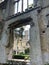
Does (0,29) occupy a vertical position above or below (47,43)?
above

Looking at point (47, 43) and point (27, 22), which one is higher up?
point (27, 22)

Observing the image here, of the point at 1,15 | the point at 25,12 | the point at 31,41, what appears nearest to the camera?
the point at 31,41

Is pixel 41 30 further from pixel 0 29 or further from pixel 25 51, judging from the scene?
pixel 25 51

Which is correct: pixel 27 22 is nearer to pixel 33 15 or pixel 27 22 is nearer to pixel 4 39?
pixel 33 15

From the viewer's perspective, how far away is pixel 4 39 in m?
14.9

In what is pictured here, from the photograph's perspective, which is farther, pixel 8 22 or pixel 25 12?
pixel 8 22

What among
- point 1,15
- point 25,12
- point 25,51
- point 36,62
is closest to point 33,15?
point 25,12

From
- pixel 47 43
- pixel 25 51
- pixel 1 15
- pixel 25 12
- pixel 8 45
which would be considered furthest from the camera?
pixel 25 51

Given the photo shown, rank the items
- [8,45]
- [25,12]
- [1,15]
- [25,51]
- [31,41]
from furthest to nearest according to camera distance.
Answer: [25,51], [1,15], [8,45], [25,12], [31,41]

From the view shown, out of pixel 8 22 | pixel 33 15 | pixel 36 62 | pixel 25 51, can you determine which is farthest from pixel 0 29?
pixel 25 51

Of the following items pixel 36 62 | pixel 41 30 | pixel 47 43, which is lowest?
pixel 36 62

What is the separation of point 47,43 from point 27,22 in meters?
2.66

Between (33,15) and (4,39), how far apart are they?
324cm

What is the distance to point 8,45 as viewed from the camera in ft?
48.7
